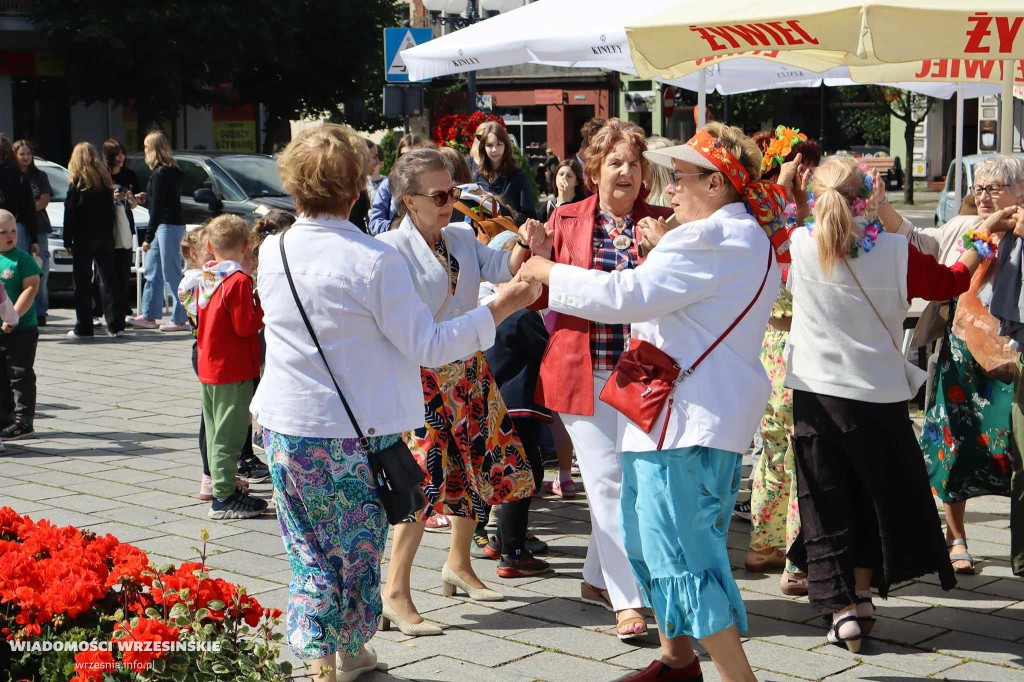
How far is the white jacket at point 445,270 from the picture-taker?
4918 millimetres

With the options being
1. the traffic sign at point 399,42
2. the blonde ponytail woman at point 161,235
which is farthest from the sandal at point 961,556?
the blonde ponytail woman at point 161,235

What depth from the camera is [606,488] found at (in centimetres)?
487

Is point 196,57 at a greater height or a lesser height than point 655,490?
greater

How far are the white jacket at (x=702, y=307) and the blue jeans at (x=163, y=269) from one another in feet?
34.3

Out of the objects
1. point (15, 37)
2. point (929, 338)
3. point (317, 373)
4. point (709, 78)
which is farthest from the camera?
point (15, 37)

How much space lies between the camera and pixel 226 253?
6.57 metres

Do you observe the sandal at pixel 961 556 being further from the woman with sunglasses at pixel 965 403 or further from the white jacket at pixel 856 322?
the white jacket at pixel 856 322

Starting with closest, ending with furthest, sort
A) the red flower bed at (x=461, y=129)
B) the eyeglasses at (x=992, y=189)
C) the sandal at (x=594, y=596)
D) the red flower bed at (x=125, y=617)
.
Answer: the red flower bed at (x=125, y=617) → the sandal at (x=594, y=596) → the eyeglasses at (x=992, y=189) → the red flower bed at (x=461, y=129)

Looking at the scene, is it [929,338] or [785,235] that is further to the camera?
[929,338]

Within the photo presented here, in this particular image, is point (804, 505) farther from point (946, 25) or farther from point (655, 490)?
point (946, 25)

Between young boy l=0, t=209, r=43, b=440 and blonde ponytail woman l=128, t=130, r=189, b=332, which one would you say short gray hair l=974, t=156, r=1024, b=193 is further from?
blonde ponytail woman l=128, t=130, r=189, b=332

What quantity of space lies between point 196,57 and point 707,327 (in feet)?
87.9

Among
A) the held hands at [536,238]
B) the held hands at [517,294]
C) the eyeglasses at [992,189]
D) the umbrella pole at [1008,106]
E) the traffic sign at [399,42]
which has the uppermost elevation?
the traffic sign at [399,42]

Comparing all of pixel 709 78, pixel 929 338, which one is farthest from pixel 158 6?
pixel 929 338
